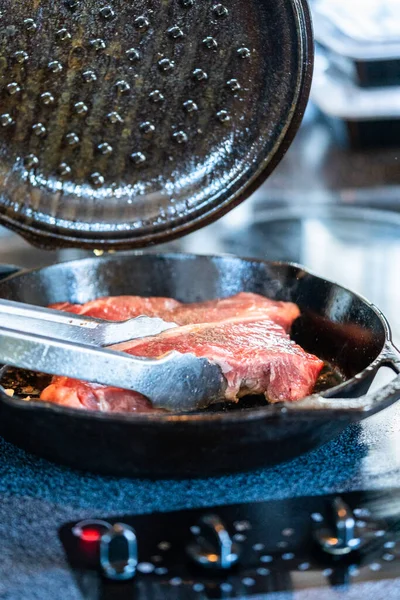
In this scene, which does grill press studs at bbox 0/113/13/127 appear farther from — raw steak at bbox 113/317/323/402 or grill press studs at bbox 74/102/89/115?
Answer: raw steak at bbox 113/317/323/402

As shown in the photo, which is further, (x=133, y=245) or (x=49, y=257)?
(x=49, y=257)

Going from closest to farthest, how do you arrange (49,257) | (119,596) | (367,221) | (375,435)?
(119,596), (375,435), (49,257), (367,221)

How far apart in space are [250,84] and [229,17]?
12 centimetres

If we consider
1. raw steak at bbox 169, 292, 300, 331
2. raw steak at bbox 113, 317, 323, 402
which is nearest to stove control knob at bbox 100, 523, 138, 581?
raw steak at bbox 113, 317, 323, 402

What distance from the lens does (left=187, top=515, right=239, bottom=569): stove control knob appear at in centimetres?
84

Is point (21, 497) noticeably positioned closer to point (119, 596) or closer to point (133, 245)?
point (119, 596)

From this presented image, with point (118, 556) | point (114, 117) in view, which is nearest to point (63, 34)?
point (114, 117)

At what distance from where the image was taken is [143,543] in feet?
2.91

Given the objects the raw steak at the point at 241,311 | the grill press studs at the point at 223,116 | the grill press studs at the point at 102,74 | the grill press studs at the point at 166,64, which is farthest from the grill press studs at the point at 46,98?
the raw steak at the point at 241,311

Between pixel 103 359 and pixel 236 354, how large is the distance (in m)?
0.26

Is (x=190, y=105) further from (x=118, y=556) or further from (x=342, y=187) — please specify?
(x=342, y=187)

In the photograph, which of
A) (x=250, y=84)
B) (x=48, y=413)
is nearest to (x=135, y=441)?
(x=48, y=413)

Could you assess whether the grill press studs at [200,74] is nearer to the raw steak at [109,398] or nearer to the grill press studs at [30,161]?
the grill press studs at [30,161]

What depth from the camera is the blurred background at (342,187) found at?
2.03 metres
